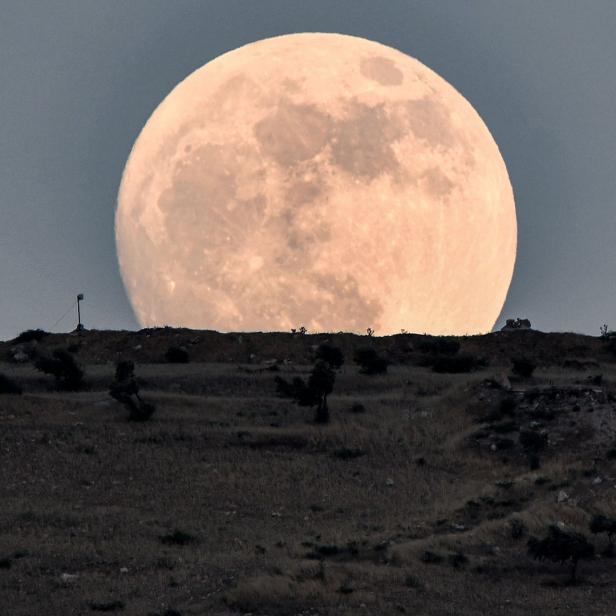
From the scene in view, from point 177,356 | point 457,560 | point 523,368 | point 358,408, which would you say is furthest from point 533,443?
point 177,356

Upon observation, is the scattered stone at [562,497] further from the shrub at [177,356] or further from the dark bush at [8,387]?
the shrub at [177,356]

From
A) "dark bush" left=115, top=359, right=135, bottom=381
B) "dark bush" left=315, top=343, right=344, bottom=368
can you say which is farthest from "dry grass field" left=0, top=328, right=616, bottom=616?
"dark bush" left=115, top=359, right=135, bottom=381

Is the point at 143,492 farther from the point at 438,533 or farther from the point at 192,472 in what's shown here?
the point at 438,533

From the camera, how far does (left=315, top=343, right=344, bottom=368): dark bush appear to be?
299ft

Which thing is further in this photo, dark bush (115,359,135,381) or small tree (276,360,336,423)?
dark bush (115,359,135,381)

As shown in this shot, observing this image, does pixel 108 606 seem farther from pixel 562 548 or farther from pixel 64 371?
pixel 64 371

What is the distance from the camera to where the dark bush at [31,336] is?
102000 mm

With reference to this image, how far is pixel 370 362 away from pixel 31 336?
86.8ft

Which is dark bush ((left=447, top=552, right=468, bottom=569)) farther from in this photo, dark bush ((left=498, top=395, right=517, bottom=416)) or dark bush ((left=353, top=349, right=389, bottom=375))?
dark bush ((left=353, top=349, right=389, bottom=375))

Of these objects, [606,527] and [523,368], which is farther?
[523,368]

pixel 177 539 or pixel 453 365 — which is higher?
pixel 453 365

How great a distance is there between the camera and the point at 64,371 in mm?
84812

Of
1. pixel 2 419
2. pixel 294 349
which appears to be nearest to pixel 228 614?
pixel 2 419

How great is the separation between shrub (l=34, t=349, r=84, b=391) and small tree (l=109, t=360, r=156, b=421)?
13.4ft
